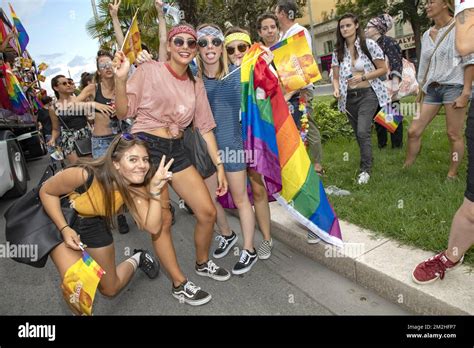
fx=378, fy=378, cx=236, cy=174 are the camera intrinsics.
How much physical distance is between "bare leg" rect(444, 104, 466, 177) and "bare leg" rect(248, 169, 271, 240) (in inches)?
82.5

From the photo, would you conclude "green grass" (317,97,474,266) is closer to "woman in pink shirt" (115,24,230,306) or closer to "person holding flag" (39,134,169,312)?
"woman in pink shirt" (115,24,230,306)

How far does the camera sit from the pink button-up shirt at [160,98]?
2.61 metres

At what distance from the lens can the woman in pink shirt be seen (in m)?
2.62

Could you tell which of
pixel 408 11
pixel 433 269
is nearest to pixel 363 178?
pixel 433 269

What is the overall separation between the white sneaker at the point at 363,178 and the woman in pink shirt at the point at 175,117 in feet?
6.64

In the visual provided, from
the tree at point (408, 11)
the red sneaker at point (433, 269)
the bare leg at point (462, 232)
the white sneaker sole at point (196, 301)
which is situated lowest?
the white sneaker sole at point (196, 301)

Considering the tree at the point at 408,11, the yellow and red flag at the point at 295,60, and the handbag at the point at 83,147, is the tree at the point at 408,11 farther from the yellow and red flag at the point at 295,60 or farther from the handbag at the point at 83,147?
the handbag at the point at 83,147

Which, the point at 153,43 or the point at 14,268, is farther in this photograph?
the point at 153,43

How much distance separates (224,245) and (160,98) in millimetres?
1545

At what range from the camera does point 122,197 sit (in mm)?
2480

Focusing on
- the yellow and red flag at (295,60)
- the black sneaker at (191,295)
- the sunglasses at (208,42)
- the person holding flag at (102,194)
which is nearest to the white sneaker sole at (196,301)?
the black sneaker at (191,295)
